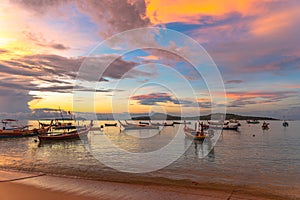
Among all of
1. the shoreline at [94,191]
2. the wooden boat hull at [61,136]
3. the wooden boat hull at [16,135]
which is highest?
the shoreline at [94,191]

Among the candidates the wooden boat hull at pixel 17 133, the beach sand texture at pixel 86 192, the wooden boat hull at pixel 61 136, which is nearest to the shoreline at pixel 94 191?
the beach sand texture at pixel 86 192

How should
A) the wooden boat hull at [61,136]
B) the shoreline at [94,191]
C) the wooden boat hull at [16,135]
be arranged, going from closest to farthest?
the shoreline at [94,191], the wooden boat hull at [61,136], the wooden boat hull at [16,135]

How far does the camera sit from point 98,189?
30.2ft

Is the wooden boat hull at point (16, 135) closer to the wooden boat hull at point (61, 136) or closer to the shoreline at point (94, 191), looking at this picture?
the wooden boat hull at point (61, 136)

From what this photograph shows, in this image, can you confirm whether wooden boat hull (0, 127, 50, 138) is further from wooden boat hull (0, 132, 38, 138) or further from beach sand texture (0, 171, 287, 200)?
beach sand texture (0, 171, 287, 200)

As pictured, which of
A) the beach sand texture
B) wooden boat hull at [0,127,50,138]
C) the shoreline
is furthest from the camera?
wooden boat hull at [0,127,50,138]

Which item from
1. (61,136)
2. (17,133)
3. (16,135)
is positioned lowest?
(16,135)

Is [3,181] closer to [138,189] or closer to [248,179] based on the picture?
[138,189]

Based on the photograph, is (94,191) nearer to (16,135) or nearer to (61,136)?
(61,136)

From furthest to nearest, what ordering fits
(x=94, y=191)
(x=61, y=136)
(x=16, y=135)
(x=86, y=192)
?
(x=16, y=135)
(x=61, y=136)
(x=94, y=191)
(x=86, y=192)

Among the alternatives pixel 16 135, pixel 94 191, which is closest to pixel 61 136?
pixel 16 135

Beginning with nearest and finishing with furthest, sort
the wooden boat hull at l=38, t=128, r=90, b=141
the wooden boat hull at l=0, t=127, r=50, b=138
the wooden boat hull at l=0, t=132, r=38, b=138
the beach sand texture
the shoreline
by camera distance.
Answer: the beach sand texture < the shoreline < the wooden boat hull at l=38, t=128, r=90, b=141 < the wooden boat hull at l=0, t=127, r=50, b=138 < the wooden boat hull at l=0, t=132, r=38, b=138

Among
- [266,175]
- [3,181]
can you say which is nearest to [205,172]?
[266,175]

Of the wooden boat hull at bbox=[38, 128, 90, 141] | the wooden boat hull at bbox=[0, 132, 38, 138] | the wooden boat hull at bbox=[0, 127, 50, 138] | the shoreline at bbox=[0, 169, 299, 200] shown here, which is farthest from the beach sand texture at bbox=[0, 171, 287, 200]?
the wooden boat hull at bbox=[0, 132, 38, 138]
